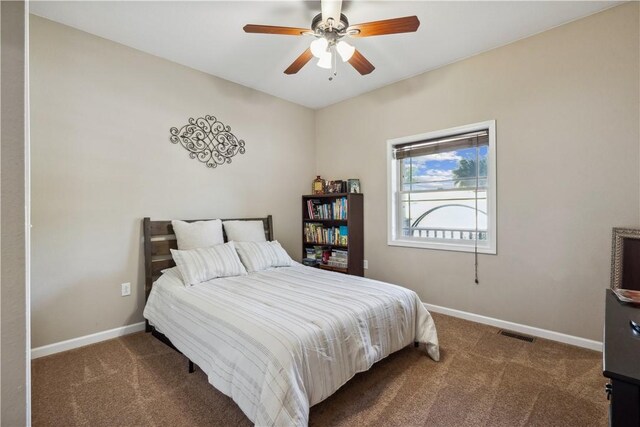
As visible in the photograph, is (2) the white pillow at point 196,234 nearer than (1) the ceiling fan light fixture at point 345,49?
No

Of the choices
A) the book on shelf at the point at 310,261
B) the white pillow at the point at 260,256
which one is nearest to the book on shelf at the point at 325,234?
the book on shelf at the point at 310,261

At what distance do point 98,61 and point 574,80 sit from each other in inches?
165

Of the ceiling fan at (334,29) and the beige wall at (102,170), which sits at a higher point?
the ceiling fan at (334,29)

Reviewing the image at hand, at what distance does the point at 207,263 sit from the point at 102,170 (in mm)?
1280

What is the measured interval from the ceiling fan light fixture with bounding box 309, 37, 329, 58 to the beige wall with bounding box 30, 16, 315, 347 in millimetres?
1700

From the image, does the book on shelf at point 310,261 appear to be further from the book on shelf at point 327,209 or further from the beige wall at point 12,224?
the beige wall at point 12,224

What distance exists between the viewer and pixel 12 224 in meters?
0.75

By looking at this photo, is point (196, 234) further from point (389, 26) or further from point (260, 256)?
point (389, 26)

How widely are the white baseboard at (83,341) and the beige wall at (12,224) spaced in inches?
85.0

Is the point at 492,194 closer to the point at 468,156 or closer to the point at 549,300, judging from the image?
the point at 468,156

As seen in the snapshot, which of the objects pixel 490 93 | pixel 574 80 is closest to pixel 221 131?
pixel 490 93

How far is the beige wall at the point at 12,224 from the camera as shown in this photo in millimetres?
737

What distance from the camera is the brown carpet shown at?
1609 mm

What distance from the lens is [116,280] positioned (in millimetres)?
2676
